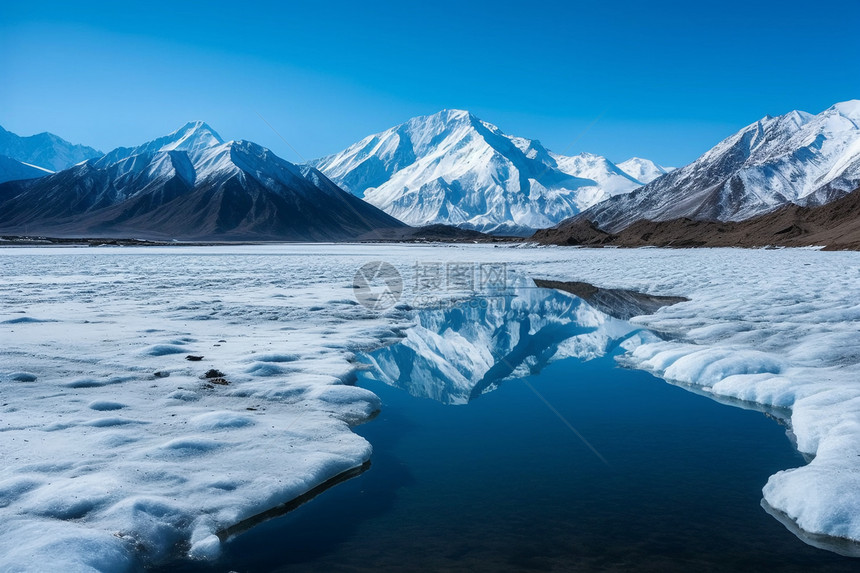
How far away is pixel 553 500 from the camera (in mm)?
5098

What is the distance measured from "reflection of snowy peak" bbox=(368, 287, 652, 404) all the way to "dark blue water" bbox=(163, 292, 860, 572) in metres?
1.68

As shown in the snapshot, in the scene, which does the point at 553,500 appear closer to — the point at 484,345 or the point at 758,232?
the point at 484,345

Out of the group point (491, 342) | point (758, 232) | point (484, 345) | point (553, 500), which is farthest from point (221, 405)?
point (758, 232)

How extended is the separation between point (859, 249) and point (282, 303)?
5969cm

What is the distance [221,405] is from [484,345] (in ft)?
21.7

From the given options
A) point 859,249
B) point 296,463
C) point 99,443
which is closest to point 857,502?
point 296,463

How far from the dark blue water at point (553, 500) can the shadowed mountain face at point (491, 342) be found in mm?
1784

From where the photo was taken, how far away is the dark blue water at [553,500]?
4215 mm

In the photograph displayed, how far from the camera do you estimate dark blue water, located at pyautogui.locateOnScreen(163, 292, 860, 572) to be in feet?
13.8

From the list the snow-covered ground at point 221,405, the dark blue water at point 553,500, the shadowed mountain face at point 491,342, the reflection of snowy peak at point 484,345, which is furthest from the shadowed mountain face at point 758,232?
the dark blue water at point 553,500

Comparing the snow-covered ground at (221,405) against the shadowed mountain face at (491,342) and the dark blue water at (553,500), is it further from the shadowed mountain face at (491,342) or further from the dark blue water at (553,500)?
the shadowed mountain face at (491,342)

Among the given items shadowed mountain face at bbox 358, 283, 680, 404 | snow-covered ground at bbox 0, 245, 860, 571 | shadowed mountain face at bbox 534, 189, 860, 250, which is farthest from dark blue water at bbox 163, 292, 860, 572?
shadowed mountain face at bbox 534, 189, 860, 250

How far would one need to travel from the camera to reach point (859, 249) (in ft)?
183

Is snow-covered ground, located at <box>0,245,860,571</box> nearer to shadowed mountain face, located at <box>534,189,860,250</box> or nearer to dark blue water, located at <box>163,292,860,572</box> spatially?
dark blue water, located at <box>163,292,860,572</box>
